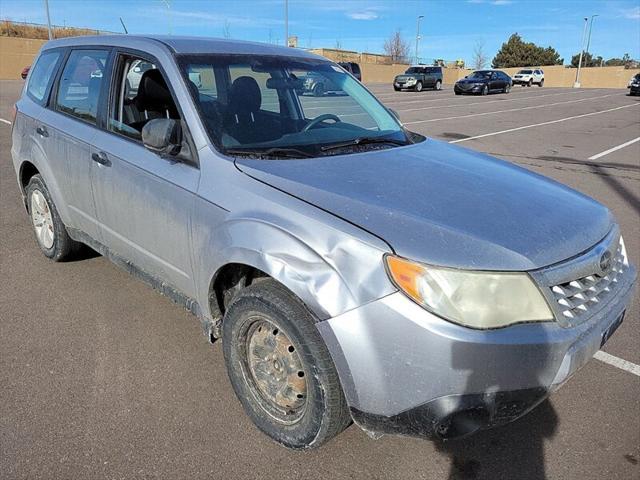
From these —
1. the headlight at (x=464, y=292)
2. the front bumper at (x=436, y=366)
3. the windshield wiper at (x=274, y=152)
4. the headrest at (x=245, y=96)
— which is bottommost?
the front bumper at (x=436, y=366)

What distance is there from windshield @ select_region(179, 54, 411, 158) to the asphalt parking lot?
1371 mm

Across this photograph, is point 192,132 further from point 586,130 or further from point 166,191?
point 586,130

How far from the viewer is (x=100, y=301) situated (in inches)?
156

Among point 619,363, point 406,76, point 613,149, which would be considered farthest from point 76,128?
point 406,76

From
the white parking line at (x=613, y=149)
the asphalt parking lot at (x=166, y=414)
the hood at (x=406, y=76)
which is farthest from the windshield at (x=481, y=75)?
the asphalt parking lot at (x=166, y=414)

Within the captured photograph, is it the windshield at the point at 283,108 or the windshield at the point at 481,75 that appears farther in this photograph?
the windshield at the point at 481,75

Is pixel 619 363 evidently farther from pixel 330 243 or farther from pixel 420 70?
pixel 420 70

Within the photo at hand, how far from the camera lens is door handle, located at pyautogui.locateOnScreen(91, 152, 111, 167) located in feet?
11.0

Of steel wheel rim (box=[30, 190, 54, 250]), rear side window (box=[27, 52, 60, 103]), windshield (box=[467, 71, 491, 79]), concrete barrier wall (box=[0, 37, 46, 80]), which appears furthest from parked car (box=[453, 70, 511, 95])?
steel wheel rim (box=[30, 190, 54, 250])

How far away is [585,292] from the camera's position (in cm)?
228

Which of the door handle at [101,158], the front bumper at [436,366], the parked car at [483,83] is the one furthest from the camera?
the parked car at [483,83]

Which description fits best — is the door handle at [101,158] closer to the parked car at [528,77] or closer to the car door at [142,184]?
the car door at [142,184]

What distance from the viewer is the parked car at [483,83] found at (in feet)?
117

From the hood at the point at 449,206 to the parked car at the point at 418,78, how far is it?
35419 mm
